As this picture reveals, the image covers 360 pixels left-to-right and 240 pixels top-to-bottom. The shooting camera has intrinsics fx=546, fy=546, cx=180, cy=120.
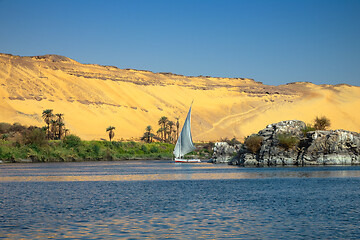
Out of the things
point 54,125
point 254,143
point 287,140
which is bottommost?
point 254,143

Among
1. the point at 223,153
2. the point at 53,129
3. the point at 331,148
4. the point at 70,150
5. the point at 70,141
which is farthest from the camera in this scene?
the point at 53,129

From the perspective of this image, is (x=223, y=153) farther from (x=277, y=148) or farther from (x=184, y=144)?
(x=277, y=148)

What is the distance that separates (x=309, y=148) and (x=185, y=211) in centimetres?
3621

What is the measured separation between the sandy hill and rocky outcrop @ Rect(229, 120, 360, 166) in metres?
56.8

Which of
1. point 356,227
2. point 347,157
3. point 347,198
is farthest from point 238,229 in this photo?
→ point 347,157

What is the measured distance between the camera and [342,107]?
14875 centimetres

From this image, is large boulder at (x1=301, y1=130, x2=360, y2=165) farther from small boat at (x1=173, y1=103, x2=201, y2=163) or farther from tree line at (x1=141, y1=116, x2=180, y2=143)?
tree line at (x1=141, y1=116, x2=180, y2=143)

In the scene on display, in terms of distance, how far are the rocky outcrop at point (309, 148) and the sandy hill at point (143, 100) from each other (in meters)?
56.8

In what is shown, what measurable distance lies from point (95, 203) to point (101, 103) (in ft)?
338

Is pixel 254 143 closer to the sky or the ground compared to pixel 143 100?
closer to the ground

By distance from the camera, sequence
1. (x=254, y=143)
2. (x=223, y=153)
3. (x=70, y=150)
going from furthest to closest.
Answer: (x=70, y=150) → (x=223, y=153) → (x=254, y=143)

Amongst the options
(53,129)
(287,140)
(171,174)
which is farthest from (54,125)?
(287,140)

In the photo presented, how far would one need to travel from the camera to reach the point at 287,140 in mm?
55312

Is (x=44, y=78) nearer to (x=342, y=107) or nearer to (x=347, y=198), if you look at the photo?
(x=342, y=107)
